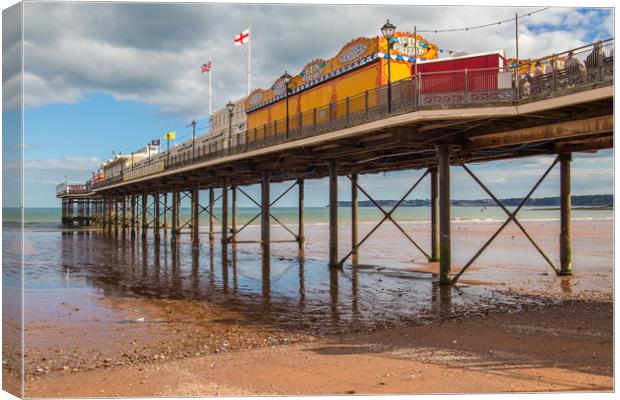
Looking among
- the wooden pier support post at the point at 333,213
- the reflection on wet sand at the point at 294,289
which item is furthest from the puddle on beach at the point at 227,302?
the wooden pier support post at the point at 333,213

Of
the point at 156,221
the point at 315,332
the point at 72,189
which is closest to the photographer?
the point at 315,332

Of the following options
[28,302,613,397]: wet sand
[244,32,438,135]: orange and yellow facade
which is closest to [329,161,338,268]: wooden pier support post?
[244,32,438,135]: orange and yellow facade

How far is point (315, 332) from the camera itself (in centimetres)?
927

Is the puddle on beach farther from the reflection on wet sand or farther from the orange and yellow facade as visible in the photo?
the orange and yellow facade

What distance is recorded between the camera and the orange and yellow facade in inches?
588

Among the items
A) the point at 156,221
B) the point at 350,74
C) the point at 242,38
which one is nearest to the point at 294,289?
the point at 350,74

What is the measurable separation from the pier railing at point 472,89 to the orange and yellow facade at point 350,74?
0.69 ft

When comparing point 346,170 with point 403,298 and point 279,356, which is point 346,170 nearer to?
point 403,298

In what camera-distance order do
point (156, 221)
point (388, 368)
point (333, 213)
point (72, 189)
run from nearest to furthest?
point (388, 368) → point (333, 213) → point (156, 221) → point (72, 189)

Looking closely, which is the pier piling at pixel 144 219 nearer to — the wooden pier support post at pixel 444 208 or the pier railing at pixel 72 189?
the pier railing at pixel 72 189

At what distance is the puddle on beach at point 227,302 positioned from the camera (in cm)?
891

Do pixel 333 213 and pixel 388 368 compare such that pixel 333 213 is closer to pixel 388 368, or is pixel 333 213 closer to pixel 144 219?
pixel 388 368

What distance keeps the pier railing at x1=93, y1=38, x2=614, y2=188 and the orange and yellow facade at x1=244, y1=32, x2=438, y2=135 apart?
21 cm

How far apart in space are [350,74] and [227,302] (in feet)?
24.8
